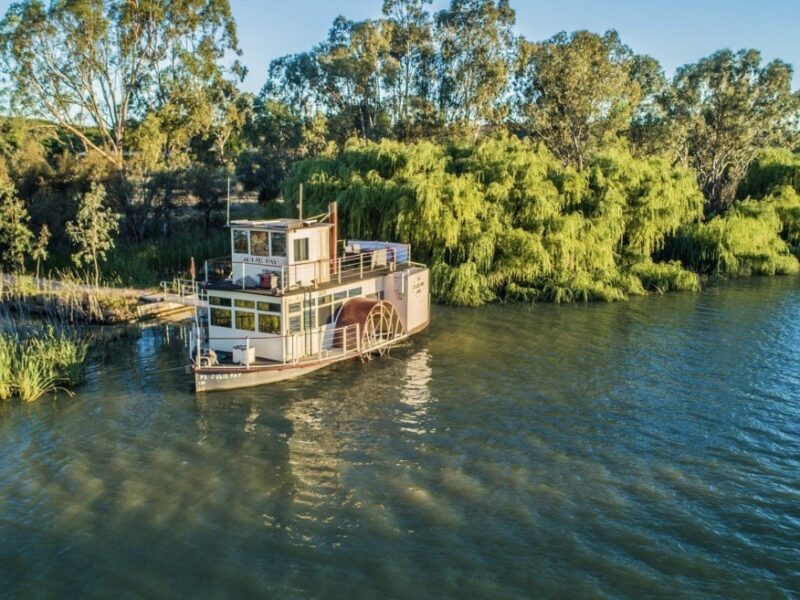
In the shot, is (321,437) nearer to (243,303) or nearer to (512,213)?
(243,303)

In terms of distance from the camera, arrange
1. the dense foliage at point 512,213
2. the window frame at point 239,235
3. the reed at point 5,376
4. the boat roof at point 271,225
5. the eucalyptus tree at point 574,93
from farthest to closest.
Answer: the eucalyptus tree at point 574,93 < the dense foliage at point 512,213 < the window frame at point 239,235 < the boat roof at point 271,225 < the reed at point 5,376

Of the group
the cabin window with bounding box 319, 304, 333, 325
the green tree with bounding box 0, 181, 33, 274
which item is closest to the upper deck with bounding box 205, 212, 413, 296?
the cabin window with bounding box 319, 304, 333, 325

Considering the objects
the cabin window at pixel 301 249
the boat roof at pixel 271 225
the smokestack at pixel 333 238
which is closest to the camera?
the boat roof at pixel 271 225

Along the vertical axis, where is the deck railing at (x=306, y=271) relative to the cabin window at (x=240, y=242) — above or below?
below

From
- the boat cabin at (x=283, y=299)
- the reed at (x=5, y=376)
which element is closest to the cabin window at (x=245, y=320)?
the boat cabin at (x=283, y=299)

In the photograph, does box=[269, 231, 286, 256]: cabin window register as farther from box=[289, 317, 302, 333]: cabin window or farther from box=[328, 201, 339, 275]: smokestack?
box=[328, 201, 339, 275]: smokestack

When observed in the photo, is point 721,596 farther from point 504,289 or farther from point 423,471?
point 504,289

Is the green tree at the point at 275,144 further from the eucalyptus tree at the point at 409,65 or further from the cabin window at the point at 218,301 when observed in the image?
the cabin window at the point at 218,301
